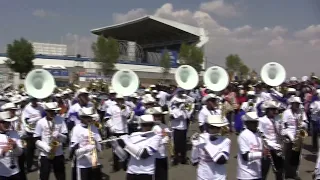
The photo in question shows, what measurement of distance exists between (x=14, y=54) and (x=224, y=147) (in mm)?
45526

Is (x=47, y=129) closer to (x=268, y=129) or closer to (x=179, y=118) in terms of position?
(x=179, y=118)

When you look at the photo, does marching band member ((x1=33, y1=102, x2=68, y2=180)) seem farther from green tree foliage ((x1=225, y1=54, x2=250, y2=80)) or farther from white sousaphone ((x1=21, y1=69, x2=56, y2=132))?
green tree foliage ((x1=225, y1=54, x2=250, y2=80))

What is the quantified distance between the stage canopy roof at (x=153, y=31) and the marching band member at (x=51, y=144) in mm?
62273

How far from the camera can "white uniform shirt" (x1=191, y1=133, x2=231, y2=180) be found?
486cm

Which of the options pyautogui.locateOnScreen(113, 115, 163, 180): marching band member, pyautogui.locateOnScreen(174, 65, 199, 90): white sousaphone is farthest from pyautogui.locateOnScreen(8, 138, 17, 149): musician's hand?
pyautogui.locateOnScreen(174, 65, 199, 90): white sousaphone

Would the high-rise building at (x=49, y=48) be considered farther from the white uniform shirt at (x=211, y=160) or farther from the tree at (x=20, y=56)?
the white uniform shirt at (x=211, y=160)

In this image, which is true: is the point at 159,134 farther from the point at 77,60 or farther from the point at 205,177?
the point at 77,60

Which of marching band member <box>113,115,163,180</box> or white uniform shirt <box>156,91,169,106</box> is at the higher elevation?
white uniform shirt <box>156,91,169,106</box>

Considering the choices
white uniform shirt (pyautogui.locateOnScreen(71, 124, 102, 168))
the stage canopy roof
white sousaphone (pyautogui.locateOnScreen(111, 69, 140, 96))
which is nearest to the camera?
white uniform shirt (pyautogui.locateOnScreen(71, 124, 102, 168))

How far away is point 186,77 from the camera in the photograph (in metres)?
12.5

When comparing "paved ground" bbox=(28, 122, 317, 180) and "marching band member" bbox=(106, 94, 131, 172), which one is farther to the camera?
"marching band member" bbox=(106, 94, 131, 172)

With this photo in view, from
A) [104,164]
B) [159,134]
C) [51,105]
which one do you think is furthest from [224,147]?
[104,164]

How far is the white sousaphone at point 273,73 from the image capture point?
41.4 ft

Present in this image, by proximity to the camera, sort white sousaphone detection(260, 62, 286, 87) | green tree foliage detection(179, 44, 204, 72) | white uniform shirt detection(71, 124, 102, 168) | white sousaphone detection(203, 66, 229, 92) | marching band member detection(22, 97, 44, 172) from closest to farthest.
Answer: white uniform shirt detection(71, 124, 102, 168), marching band member detection(22, 97, 44, 172), white sousaphone detection(203, 66, 229, 92), white sousaphone detection(260, 62, 286, 87), green tree foliage detection(179, 44, 204, 72)
